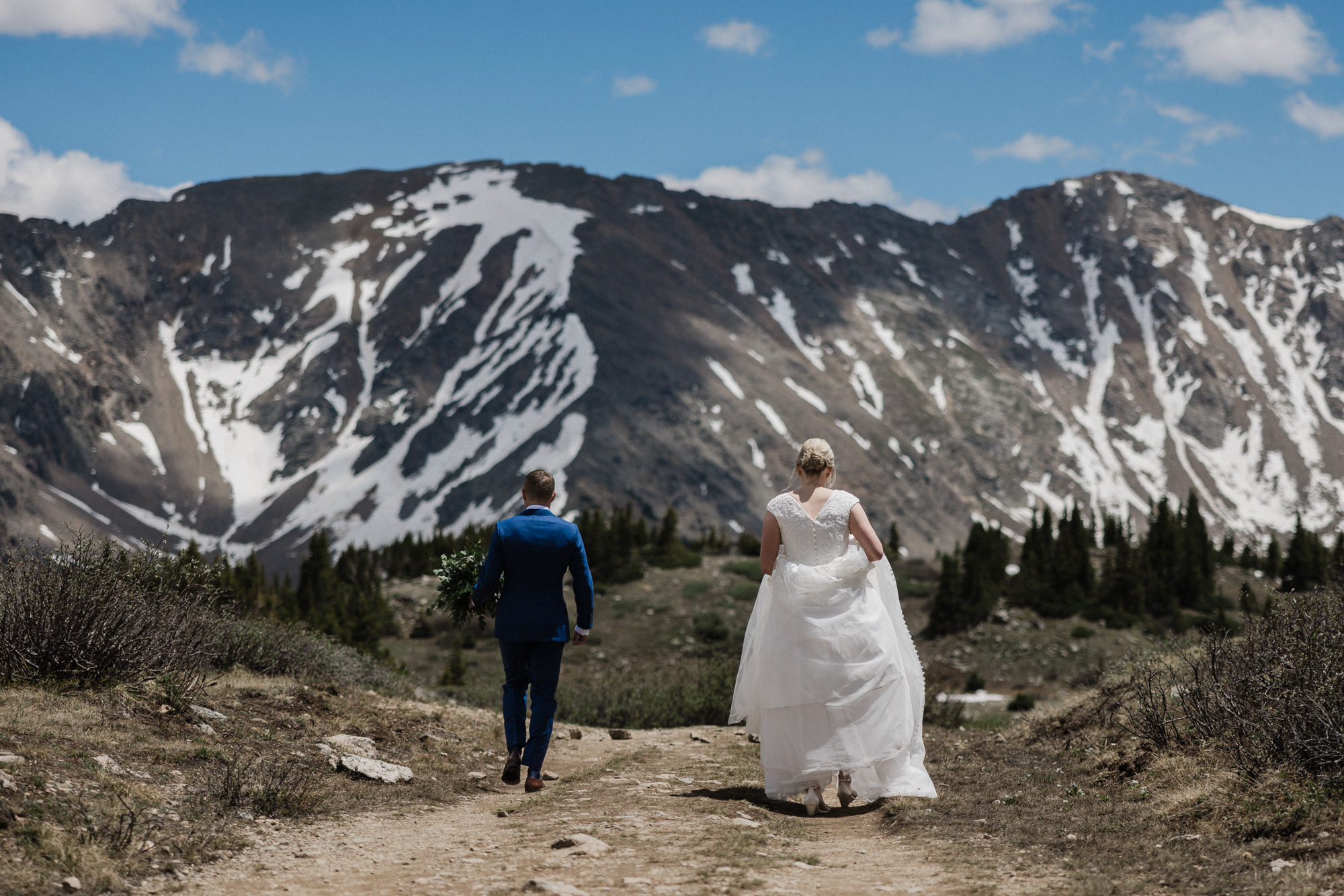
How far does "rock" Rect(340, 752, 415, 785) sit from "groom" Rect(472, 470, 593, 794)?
0.91 meters

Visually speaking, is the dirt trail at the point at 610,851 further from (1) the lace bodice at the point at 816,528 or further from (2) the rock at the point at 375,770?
(1) the lace bodice at the point at 816,528

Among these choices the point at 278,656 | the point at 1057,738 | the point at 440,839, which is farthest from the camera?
the point at 278,656

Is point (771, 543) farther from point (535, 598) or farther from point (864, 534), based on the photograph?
point (535, 598)

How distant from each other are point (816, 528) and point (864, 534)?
1.19ft

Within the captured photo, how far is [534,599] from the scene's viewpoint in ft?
31.3

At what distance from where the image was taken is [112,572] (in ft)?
34.7

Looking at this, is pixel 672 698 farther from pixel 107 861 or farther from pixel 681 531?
pixel 681 531

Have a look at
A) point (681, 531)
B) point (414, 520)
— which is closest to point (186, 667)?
point (681, 531)

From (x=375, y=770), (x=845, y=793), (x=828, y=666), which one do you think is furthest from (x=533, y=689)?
(x=845, y=793)

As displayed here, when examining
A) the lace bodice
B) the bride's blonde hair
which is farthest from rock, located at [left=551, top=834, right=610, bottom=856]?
the bride's blonde hair

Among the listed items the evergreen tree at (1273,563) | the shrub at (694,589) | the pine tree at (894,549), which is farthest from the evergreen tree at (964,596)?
the evergreen tree at (1273,563)

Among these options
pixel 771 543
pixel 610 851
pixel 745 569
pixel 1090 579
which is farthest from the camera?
pixel 1090 579

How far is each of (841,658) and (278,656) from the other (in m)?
7.76

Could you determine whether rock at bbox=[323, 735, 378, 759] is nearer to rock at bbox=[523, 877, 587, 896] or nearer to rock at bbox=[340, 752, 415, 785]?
rock at bbox=[340, 752, 415, 785]
